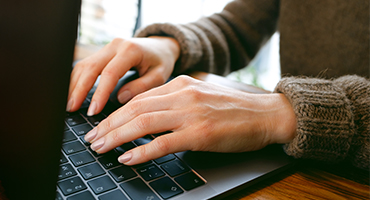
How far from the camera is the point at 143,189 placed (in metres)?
0.31

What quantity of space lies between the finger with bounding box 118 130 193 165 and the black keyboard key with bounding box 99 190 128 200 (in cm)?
6

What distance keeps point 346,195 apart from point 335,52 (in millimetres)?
605

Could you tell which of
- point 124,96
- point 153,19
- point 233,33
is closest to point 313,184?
point 124,96

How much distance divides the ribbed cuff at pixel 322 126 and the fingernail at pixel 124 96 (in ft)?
1.11

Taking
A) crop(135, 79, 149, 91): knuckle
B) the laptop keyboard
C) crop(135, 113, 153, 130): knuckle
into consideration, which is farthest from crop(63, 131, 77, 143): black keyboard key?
crop(135, 79, 149, 91): knuckle

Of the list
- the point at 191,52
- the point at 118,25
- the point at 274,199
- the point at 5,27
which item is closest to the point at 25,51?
the point at 5,27

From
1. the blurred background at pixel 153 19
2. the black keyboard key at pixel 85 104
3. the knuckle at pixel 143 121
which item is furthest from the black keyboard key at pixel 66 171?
the blurred background at pixel 153 19

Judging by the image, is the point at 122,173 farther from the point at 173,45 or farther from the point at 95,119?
the point at 173,45

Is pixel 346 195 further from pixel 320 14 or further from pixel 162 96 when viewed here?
pixel 320 14

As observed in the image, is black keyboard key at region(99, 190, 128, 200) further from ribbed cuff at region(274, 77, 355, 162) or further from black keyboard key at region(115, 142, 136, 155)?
ribbed cuff at region(274, 77, 355, 162)

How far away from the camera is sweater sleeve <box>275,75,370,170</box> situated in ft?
1.34

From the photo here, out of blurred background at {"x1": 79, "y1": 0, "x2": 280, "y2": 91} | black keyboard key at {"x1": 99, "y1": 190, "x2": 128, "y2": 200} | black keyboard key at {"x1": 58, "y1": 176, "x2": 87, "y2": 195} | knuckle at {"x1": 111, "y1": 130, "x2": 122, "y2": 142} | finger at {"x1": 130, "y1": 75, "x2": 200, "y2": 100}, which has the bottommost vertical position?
blurred background at {"x1": 79, "y1": 0, "x2": 280, "y2": 91}

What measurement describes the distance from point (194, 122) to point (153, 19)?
2743mm

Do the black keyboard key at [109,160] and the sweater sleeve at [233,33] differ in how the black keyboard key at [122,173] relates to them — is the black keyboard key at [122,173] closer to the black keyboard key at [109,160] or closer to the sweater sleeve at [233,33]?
the black keyboard key at [109,160]
